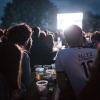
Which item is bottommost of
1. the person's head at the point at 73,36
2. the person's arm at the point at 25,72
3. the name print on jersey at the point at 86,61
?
the person's arm at the point at 25,72

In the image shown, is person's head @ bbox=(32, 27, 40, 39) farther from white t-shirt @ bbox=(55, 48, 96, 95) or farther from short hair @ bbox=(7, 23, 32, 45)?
white t-shirt @ bbox=(55, 48, 96, 95)

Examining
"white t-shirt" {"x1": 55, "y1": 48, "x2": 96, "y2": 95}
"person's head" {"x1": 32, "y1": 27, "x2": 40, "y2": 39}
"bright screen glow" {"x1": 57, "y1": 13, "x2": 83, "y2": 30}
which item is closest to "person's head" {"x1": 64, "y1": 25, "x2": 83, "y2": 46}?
"white t-shirt" {"x1": 55, "y1": 48, "x2": 96, "y2": 95}

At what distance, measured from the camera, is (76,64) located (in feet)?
13.7

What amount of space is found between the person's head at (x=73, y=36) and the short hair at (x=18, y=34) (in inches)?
32.8

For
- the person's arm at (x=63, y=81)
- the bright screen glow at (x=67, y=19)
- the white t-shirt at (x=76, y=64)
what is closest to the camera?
the white t-shirt at (x=76, y=64)

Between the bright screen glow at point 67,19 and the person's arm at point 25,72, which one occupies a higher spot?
the bright screen glow at point 67,19

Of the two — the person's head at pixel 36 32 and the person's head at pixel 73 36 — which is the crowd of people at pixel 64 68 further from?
the person's head at pixel 36 32

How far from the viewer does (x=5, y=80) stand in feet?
11.3

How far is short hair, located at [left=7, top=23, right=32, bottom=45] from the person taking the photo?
4887mm

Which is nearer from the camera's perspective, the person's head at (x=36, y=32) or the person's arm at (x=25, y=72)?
the person's arm at (x=25, y=72)

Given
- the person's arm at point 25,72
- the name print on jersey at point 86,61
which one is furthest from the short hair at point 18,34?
the name print on jersey at point 86,61

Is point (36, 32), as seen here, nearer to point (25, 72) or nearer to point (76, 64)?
point (25, 72)

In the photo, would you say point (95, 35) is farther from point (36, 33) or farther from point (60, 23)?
point (60, 23)

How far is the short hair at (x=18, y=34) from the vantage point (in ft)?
16.0
